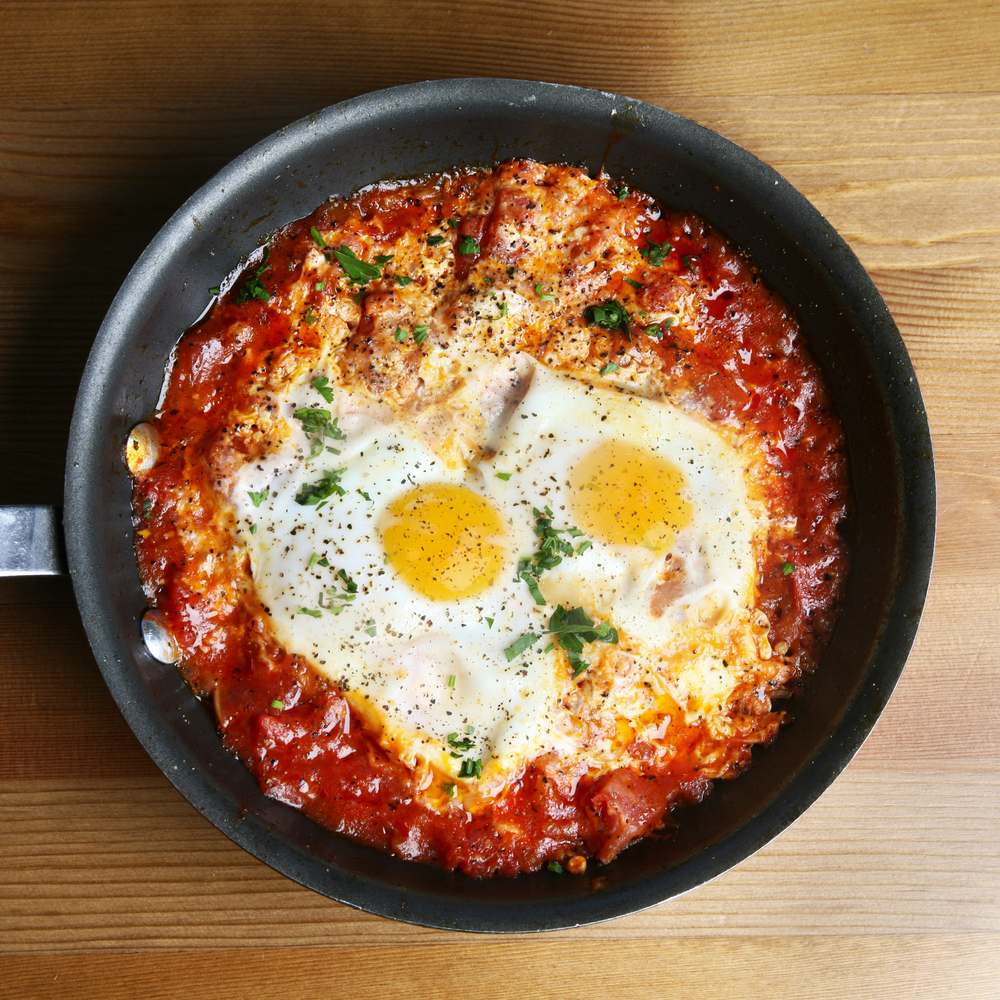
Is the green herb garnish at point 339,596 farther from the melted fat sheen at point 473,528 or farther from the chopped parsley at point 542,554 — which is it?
the chopped parsley at point 542,554

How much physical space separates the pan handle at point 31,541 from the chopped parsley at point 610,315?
1921 millimetres

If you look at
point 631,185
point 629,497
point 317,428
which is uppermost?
point 631,185

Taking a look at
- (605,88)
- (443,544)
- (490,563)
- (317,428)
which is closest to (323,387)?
(317,428)

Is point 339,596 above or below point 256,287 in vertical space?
below

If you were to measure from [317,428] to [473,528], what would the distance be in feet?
2.18

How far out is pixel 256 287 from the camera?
2697mm

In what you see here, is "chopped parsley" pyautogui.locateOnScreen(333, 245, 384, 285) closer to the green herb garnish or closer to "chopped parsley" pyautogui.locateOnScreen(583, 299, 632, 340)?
"chopped parsley" pyautogui.locateOnScreen(583, 299, 632, 340)

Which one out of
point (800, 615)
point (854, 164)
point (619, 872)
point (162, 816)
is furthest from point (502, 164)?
point (162, 816)

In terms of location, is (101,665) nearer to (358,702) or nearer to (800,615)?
(358,702)

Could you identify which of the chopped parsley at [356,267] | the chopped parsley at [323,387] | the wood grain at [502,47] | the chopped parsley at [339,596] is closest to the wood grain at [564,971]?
the chopped parsley at [339,596]

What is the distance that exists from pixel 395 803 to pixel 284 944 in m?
0.80

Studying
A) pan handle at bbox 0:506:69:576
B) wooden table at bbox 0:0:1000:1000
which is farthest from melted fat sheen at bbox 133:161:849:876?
wooden table at bbox 0:0:1000:1000

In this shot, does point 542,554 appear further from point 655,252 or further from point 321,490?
point 655,252

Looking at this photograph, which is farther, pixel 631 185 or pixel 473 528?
pixel 631 185
